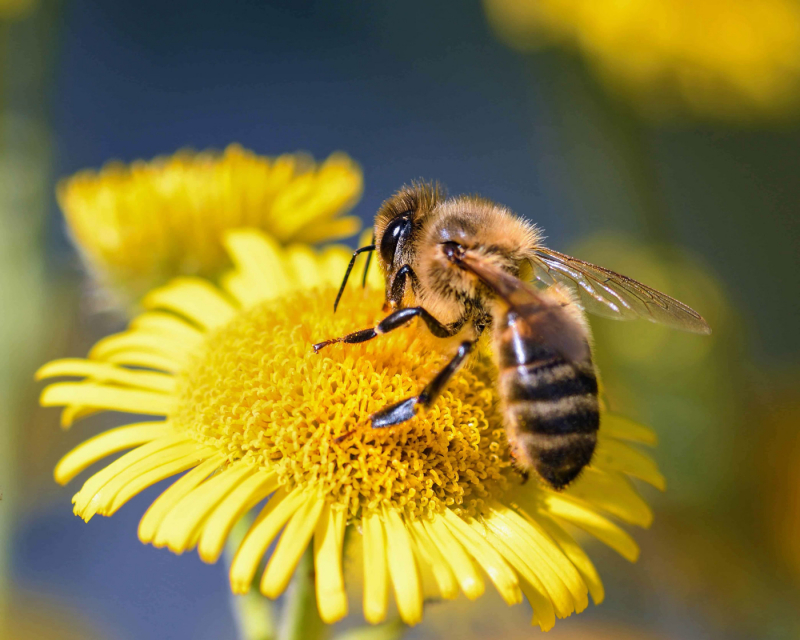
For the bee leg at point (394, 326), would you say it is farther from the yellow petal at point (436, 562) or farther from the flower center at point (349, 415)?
the yellow petal at point (436, 562)

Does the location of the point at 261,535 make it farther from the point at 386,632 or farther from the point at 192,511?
the point at 386,632

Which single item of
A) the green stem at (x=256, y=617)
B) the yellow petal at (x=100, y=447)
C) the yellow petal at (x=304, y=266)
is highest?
the yellow petal at (x=304, y=266)

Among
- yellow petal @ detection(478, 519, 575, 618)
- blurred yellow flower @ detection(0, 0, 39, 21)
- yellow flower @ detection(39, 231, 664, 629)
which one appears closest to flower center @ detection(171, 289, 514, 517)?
yellow flower @ detection(39, 231, 664, 629)

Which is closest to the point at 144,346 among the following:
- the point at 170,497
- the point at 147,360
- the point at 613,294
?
the point at 147,360

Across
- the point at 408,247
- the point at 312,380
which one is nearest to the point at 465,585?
the point at 312,380

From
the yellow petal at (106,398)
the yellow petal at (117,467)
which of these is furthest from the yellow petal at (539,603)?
the yellow petal at (106,398)

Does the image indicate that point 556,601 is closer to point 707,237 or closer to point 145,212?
point 145,212

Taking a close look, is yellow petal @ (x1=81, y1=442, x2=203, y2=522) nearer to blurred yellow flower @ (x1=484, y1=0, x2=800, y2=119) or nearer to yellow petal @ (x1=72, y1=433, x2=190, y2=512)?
yellow petal @ (x1=72, y1=433, x2=190, y2=512)
